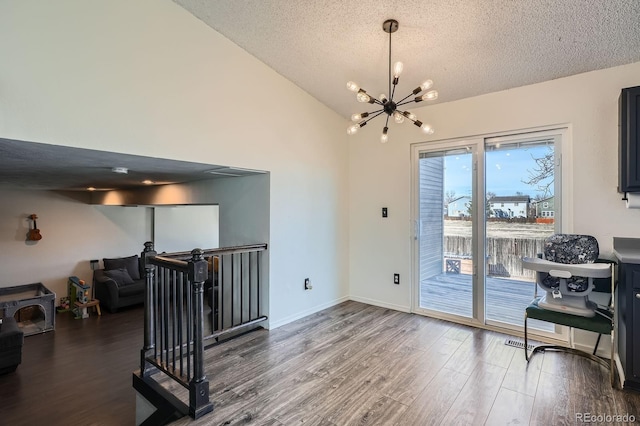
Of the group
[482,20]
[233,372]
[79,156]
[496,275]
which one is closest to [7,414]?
[233,372]

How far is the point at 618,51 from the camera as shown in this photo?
8.60 ft

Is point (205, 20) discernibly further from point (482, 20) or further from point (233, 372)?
point (233, 372)

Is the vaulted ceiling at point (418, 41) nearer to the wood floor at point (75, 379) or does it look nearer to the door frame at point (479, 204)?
the door frame at point (479, 204)

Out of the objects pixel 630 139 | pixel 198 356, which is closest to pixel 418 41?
pixel 630 139

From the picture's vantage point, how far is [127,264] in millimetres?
6914

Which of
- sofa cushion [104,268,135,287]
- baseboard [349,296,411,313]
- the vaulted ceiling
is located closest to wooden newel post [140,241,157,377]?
the vaulted ceiling

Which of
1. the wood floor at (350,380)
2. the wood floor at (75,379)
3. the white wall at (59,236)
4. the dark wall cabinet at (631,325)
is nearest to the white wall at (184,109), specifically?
the wood floor at (350,380)

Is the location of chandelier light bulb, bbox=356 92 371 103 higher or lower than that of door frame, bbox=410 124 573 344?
higher

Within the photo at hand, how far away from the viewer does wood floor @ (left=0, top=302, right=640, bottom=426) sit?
2.10 metres

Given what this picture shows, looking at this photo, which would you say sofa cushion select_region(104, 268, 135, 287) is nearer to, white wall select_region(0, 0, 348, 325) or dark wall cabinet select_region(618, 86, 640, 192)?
white wall select_region(0, 0, 348, 325)

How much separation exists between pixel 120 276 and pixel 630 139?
804 cm

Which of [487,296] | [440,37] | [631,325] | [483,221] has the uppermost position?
[440,37]

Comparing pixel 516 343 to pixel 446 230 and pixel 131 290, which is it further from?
pixel 131 290

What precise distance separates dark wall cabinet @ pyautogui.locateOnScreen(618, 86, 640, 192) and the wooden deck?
1.36 m
